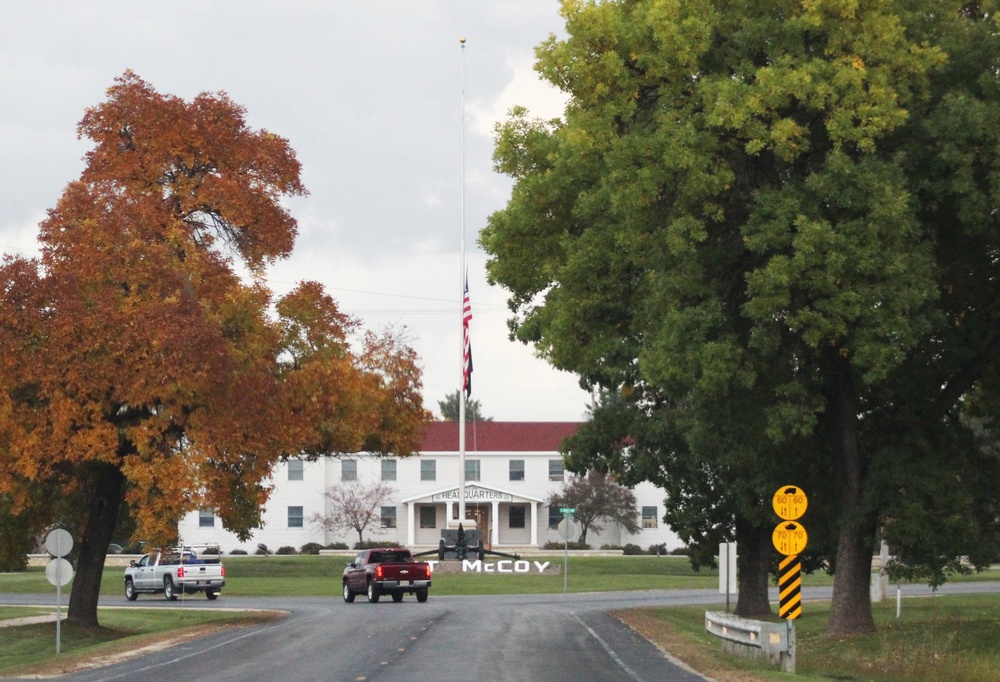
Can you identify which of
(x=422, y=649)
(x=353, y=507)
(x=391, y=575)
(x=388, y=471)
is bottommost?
(x=422, y=649)

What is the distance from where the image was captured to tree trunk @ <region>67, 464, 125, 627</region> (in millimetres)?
33594

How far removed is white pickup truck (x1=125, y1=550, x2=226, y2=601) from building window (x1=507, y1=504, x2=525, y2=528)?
1568 inches

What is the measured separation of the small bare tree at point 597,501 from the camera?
84.2 metres

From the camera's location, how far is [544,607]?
41281 millimetres

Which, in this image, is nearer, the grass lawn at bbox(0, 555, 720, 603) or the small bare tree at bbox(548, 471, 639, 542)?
the grass lawn at bbox(0, 555, 720, 603)

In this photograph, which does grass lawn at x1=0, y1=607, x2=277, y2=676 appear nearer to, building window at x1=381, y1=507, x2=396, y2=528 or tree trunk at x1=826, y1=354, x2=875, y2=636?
tree trunk at x1=826, y1=354, x2=875, y2=636

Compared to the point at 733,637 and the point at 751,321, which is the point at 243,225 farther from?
the point at 733,637

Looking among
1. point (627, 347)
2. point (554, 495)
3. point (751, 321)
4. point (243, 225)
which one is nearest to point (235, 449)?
point (243, 225)

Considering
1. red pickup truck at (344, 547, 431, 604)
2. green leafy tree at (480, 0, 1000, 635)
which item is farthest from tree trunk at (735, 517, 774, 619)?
red pickup truck at (344, 547, 431, 604)

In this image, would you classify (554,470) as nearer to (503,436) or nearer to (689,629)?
(503,436)

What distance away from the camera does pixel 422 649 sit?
953 inches

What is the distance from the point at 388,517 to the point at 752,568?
54908 mm

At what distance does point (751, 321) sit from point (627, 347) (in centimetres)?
1044

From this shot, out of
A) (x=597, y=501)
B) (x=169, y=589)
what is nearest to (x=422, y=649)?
(x=169, y=589)
